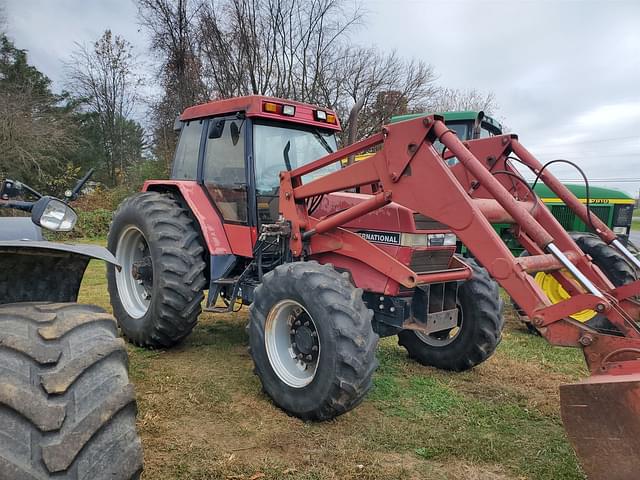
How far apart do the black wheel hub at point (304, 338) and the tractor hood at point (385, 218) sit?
867mm

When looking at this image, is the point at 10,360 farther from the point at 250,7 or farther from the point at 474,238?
the point at 250,7

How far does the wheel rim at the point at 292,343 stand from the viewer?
3.29m

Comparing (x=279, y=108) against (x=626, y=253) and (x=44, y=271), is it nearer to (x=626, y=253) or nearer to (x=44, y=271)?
(x=44, y=271)

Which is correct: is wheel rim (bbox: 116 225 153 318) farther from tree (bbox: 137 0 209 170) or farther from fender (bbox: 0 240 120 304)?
tree (bbox: 137 0 209 170)

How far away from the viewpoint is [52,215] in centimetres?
207

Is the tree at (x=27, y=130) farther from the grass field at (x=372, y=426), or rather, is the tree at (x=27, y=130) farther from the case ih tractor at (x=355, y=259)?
the grass field at (x=372, y=426)

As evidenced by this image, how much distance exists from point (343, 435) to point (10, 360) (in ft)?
6.60

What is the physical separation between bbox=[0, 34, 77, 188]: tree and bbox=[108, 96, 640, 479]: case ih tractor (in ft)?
44.1

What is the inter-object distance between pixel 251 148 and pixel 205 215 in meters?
0.76

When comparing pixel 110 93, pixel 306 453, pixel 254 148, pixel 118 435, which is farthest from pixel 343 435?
pixel 110 93

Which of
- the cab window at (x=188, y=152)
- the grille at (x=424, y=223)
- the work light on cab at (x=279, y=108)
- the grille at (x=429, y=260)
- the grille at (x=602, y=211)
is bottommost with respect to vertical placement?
the grille at (x=429, y=260)

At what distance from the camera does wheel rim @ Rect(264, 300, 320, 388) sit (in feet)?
10.8

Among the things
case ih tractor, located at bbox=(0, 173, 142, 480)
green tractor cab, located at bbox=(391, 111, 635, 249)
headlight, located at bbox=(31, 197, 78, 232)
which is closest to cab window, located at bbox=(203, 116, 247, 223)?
headlight, located at bbox=(31, 197, 78, 232)

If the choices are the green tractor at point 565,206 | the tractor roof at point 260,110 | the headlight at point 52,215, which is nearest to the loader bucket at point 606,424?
the headlight at point 52,215
